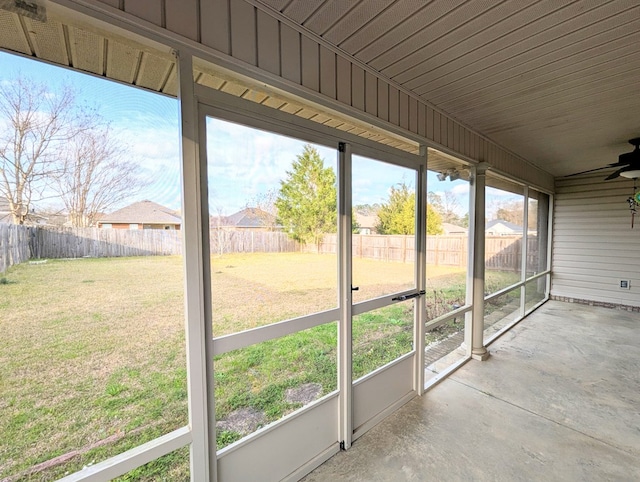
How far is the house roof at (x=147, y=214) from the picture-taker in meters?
1.27

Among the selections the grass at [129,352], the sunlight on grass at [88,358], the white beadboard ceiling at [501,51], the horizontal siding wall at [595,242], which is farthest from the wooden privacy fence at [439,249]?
the horizontal siding wall at [595,242]

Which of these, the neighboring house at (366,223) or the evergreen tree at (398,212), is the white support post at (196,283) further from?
the evergreen tree at (398,212)

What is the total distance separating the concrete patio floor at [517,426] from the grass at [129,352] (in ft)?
2.17

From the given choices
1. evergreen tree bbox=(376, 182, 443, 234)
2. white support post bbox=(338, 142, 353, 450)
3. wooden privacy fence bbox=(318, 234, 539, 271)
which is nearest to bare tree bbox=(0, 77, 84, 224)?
wooden privacy fence bbox=(318, 234, 539, 271)

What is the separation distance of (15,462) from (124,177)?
1214 mm

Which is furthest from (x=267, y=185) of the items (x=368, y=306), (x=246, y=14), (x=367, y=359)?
(x=367, y=359)

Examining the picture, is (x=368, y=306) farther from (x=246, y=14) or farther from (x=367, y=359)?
(x=246, y=14)

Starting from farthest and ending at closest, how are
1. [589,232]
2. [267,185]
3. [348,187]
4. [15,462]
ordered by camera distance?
[589,232]
[348,187]
[267,185]
[15,462]

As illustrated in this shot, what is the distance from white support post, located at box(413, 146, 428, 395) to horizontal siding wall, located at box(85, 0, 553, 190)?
37 centimetres

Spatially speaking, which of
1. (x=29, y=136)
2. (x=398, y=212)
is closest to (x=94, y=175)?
(x=29, y=136)

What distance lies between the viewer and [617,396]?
97.2 inches

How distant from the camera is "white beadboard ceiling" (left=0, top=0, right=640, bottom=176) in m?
1.18

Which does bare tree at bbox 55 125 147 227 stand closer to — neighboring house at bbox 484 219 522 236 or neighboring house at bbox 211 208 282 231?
neighboring house at bbox 211 208 282 231

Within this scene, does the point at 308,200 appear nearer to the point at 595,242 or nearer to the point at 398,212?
the point at 398,212
